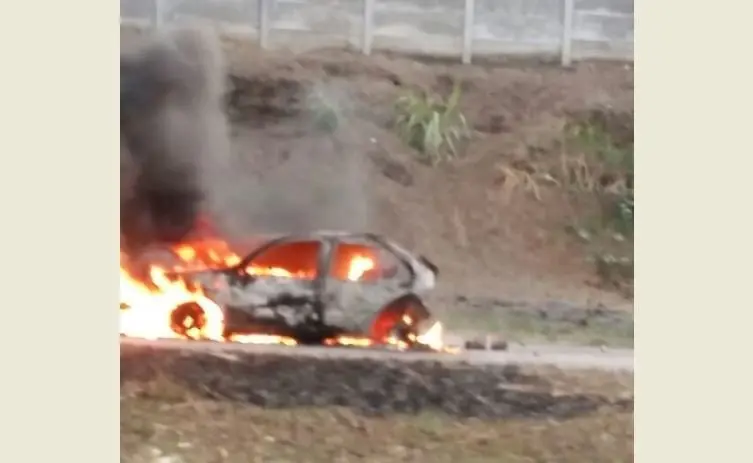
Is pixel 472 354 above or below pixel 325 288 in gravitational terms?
below

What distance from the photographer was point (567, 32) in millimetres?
1821

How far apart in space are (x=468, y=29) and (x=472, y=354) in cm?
70

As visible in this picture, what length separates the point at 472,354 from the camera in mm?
1771

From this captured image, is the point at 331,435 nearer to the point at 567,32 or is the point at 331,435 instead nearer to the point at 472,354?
the point at 472,354

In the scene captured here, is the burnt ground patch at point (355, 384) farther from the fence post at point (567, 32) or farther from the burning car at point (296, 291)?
the fence post at point (567, 32)

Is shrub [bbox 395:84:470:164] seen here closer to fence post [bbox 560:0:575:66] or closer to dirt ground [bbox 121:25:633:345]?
dirt ground [bbox 121:25:633:345]

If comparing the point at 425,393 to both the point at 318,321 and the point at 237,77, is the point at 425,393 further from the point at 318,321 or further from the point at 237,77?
the point at 237,77

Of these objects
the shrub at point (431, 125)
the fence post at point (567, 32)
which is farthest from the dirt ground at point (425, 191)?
the fence post at point (567, 32)

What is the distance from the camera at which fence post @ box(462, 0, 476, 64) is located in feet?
5.93

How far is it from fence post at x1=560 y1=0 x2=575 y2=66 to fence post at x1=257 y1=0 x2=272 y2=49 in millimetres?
640

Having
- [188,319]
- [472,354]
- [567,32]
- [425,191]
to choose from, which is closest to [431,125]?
[425,191]

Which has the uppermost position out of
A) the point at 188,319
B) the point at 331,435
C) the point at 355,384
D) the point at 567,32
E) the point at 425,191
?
the point at 567,32

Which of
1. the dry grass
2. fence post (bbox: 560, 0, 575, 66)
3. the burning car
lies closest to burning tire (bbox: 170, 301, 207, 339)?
the burning car

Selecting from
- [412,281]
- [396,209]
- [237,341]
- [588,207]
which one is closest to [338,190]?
[396,209]
